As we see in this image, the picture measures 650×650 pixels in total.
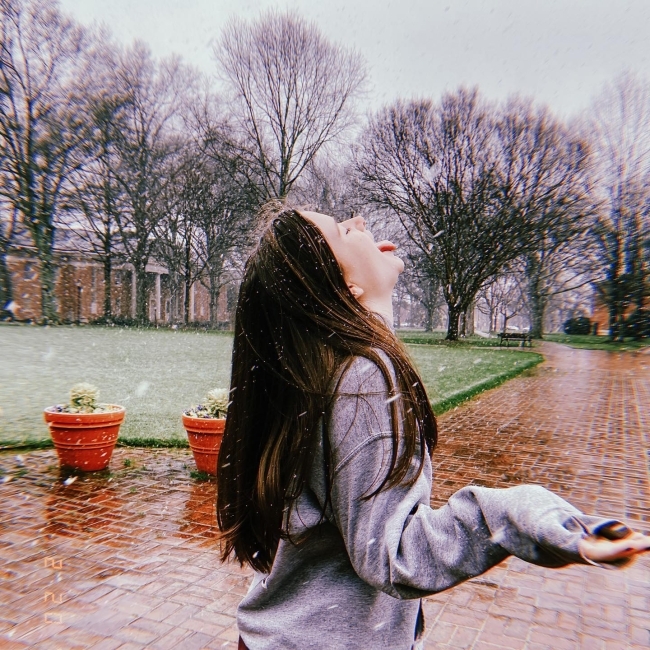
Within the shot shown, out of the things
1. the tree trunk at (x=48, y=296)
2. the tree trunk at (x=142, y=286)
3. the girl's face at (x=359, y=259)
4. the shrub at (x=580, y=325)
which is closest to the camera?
the girl's face at (x=359, y=259)

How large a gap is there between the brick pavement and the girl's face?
1959 millimetres

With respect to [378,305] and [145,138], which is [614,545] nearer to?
[378,305]

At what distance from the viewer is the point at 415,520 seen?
0.90 m

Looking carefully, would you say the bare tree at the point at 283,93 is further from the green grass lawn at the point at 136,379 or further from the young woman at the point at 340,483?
the young woman at the point at 340,483

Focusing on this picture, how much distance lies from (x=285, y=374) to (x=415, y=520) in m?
0.42

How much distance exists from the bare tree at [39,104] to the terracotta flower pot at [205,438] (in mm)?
20523

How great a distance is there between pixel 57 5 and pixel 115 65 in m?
3.53

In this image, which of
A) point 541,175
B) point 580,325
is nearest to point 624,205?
point 541,175

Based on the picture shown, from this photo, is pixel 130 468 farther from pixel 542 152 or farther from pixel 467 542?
pixel 542 152

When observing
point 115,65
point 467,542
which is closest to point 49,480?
point 467,542

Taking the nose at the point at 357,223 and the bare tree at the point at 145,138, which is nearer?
the nose at the point at 357,223

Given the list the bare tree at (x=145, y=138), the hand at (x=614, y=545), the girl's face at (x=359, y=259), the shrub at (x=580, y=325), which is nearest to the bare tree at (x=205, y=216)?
the bare tree at (x=145, y=138)

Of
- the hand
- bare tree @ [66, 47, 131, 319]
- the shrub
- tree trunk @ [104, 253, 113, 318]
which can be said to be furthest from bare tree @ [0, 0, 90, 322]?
the shrub

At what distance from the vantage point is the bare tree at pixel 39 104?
72.3ft
